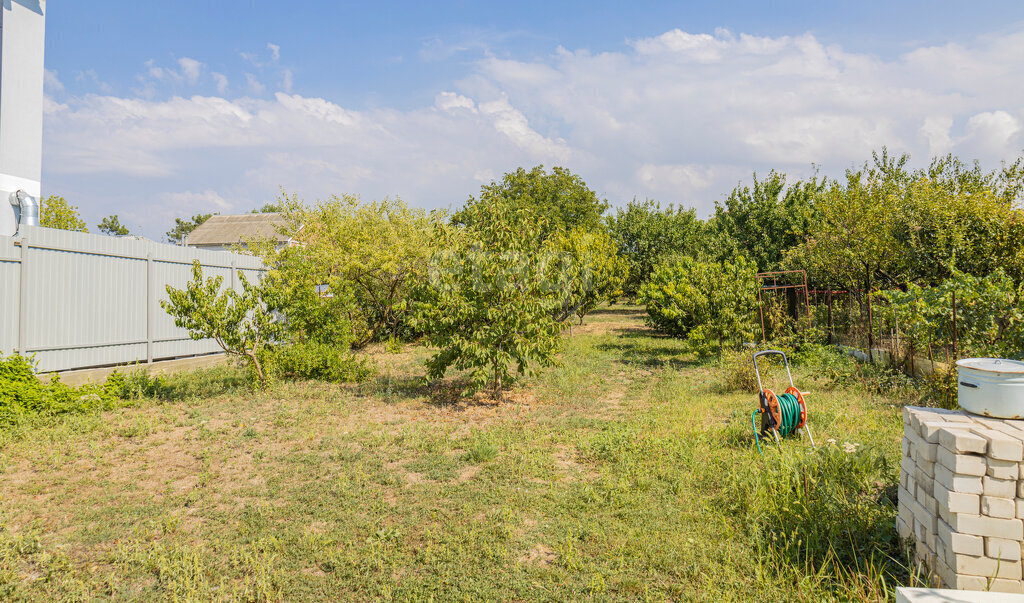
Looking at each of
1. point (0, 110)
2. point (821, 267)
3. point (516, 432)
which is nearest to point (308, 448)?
point (516, 432)

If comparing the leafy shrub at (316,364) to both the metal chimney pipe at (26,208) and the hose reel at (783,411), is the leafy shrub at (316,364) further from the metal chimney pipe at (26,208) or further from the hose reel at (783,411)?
the hose reel at (783,411)

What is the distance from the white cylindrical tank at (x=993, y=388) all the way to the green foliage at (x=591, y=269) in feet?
39.3

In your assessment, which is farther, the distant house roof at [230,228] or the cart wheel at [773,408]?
the distant house roof at [230,228]

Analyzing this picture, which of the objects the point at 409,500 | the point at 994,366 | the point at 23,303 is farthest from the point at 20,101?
the point at 994,366

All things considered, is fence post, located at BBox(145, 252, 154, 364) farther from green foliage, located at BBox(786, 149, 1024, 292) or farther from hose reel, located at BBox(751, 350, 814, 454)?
green foliage, located at BBox(786, 149, 1024, 292)

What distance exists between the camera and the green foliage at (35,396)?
711cm

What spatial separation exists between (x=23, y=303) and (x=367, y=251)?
7.11m

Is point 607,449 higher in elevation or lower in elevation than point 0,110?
lower

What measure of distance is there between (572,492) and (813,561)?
2039mm

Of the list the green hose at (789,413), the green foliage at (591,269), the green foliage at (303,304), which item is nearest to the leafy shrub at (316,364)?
the green foliage at (303,304)

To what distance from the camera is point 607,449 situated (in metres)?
6.15

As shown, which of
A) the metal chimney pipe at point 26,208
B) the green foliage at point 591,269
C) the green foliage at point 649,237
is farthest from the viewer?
the green foliage at point 649,237

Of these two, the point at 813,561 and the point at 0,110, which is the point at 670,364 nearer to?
the point at 813,561

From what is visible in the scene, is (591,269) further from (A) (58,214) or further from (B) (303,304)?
(A) (58,214)
